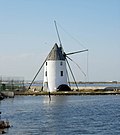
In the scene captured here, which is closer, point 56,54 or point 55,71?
point 55,71

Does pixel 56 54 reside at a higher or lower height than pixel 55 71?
higher

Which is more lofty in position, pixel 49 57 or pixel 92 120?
pixel 49 57

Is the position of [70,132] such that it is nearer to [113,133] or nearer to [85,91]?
[113,133]

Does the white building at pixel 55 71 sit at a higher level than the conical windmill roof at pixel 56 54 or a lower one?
lower

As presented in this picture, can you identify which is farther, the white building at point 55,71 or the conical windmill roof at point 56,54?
the conical windmill roof at point 56,54

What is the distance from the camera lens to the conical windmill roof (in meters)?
107

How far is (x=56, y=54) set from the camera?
353 ft

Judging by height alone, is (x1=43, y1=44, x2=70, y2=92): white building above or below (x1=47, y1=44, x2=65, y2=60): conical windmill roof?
below

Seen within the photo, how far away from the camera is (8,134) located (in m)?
37.6

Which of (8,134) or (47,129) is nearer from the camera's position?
(8,134)

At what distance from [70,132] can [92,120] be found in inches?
397

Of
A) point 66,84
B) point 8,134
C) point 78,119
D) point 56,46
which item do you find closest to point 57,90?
point 66,84

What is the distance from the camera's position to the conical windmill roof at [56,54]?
10689cm

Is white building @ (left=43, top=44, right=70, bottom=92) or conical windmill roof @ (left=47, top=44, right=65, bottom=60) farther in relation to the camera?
conical windmill roof @ (left=47, top=44, right=65, bottom=60)
